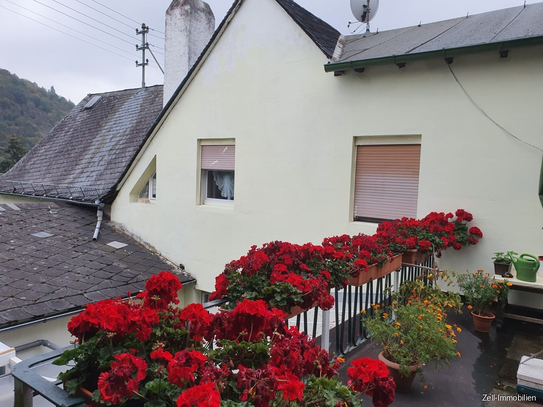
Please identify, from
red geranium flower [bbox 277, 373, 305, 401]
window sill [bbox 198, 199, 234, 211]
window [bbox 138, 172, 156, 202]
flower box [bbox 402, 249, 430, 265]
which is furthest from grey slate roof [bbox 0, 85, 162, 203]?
red geranium flower [bbox 277, 373, 305, 401]

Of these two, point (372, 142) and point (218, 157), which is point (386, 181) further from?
point (218, 157)

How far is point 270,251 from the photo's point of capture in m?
2.52

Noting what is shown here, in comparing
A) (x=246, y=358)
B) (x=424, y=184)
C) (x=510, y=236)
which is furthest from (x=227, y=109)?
(x=246, y=358)

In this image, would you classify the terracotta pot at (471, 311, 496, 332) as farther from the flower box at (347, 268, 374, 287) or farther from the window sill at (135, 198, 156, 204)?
the window sill at (135, 198, 156, 204)

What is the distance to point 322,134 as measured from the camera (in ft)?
19.4

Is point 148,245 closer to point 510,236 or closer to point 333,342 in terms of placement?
point 333,342

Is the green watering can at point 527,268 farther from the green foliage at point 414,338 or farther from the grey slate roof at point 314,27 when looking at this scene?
the grey slate roof at point 314,27

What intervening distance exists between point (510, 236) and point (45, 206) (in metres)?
9.81

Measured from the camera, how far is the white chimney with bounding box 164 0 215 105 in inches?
351

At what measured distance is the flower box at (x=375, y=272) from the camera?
2.78 metres

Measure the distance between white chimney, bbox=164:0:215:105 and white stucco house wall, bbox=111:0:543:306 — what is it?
1612 mm

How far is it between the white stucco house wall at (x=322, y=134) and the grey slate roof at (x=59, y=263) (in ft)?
2.36

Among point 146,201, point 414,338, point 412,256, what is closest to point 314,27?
point 412,256

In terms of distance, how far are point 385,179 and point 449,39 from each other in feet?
6.56
